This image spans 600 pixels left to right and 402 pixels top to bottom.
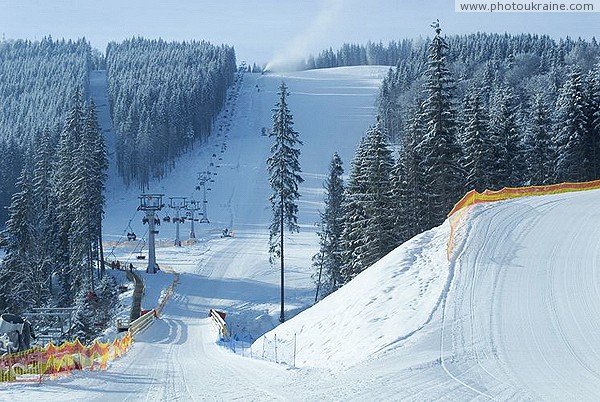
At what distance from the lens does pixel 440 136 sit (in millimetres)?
38000

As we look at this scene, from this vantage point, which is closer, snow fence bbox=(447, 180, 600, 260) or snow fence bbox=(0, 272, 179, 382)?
snow fence bbox=(0, 272, 179, 382)

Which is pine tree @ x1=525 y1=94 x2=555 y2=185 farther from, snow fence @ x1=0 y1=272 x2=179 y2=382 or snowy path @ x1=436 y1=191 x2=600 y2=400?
snow fence @ x1=0 y1=272 x2=179 y2=382

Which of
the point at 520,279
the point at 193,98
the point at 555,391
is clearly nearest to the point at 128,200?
the point at 193,98

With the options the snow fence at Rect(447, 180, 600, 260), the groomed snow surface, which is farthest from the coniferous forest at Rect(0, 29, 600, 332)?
the groomed snow surface

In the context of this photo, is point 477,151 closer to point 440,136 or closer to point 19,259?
point 440,136

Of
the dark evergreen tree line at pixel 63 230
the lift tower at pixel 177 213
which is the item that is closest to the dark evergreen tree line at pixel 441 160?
the dark evergreen tree line at pixel 63 230

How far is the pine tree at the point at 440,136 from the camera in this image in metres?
37.9

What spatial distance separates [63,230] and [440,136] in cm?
3391

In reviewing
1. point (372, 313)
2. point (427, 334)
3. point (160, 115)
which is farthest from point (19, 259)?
point (160, 115)

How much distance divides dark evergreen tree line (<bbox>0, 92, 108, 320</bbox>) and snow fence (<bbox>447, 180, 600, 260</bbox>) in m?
30.2

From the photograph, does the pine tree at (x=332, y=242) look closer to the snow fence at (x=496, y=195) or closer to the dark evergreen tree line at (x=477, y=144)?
the dark evergreen tree line at (x=477, y=144)

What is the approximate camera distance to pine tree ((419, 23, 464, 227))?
124 feet

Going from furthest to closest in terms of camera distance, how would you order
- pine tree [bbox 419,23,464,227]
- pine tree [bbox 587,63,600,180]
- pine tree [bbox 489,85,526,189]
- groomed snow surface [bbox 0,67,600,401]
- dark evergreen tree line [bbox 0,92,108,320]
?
dark evergreen tree line [bbox 0,92,108,320]
pine tree [bbox 587,63,600,180]
pine tree [bbox 489,85,526,189]
pine tree [bbox 419,23,464,227]
groomed snow surface [bbox 0,67,600,401]

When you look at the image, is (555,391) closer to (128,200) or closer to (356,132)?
(128,200)
